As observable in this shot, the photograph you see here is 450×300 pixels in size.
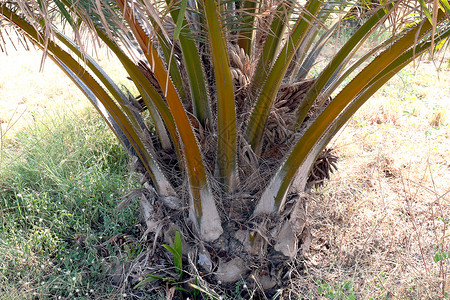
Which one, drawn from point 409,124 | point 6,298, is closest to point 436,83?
point 409,124

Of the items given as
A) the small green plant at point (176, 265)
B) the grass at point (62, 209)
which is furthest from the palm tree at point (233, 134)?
the grass at point (62, 209)

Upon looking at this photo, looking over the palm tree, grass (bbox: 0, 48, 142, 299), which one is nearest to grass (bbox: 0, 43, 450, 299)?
grass (bbox: 0, 48, 142, 299)

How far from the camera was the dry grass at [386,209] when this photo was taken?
212 cm

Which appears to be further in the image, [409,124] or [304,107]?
[409,124]

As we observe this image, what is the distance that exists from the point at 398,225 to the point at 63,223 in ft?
8.14

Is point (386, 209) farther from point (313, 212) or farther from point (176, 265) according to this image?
point (176, 265)

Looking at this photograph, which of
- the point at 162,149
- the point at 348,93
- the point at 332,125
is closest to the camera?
the point at 348,93

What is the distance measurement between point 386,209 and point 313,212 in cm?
66

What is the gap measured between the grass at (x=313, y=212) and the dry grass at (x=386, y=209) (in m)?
0.01

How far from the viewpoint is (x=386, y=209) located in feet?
9.62

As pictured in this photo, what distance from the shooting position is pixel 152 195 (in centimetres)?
223

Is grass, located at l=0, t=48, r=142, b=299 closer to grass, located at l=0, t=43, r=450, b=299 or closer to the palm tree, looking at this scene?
grass, located at l=0, t=43, r=450, b=299

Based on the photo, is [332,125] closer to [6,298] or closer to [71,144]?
[6,298]

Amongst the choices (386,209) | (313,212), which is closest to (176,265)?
(313,212)
